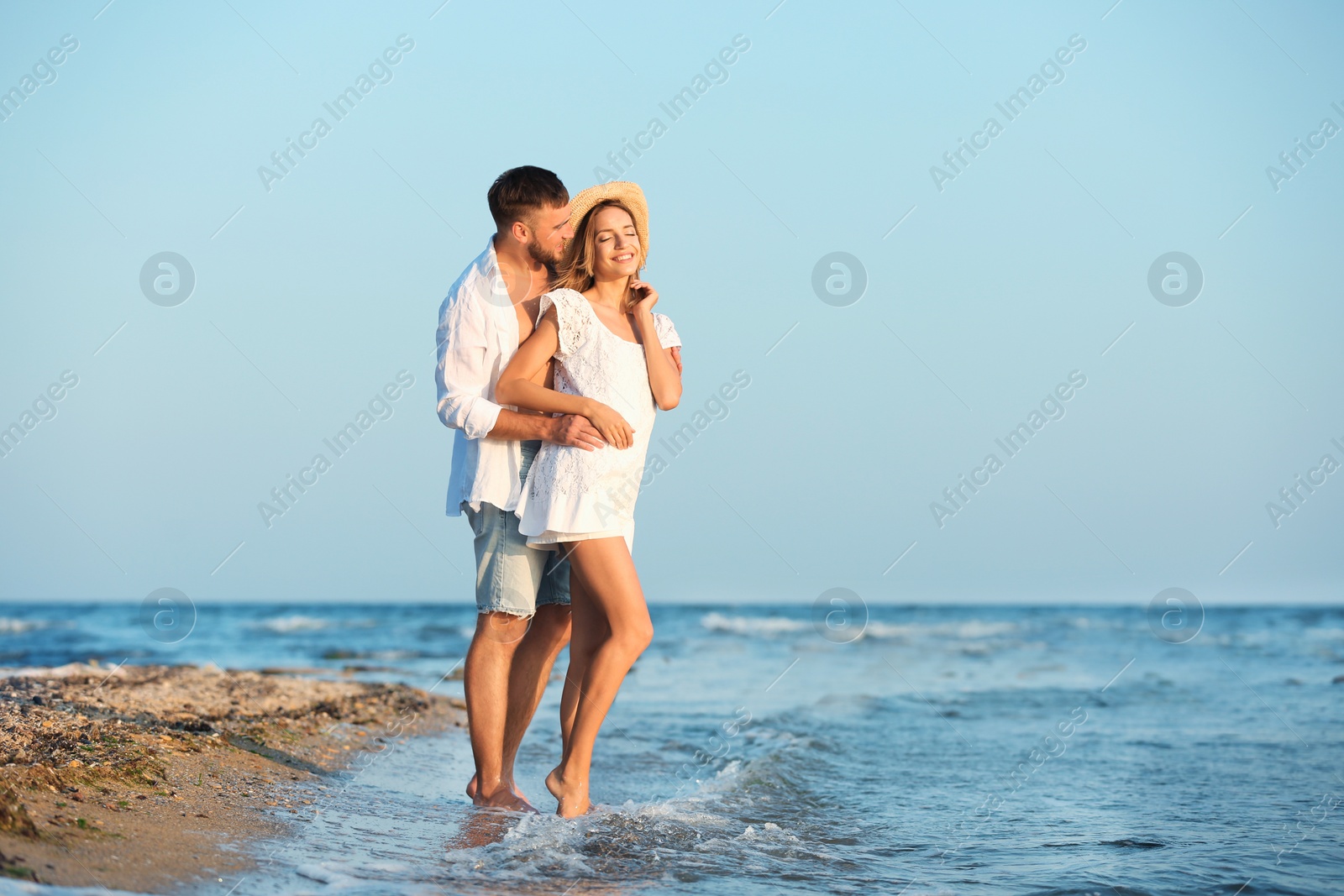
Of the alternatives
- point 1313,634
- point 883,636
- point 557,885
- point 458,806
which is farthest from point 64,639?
point 1313,634

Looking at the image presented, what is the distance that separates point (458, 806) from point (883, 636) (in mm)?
19615

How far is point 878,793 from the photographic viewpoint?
16.1 feet

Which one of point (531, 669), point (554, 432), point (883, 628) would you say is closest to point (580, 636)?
point (531, 669)

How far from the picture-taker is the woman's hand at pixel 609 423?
351 cm

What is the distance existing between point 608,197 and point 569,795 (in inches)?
86.0

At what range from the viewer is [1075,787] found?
499cm

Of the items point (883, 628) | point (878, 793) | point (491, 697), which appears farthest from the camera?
point (883, 628)

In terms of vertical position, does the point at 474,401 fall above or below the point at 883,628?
above

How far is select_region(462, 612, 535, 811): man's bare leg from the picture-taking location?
12.3 ft

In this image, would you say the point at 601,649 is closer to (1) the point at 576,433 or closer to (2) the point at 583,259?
(1) the point at 576,433

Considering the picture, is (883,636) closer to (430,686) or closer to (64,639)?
(430,686)

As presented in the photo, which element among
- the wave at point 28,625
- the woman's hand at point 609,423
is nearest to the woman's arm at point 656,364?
the woman's hand at point 609,423

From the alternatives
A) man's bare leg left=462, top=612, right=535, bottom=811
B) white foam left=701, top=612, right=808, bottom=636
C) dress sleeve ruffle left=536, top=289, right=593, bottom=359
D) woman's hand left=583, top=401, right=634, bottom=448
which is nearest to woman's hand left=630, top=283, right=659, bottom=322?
dress sleeve ruffle left=536, top=289, right=593, bottom=359

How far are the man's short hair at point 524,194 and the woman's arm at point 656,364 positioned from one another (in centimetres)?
52
